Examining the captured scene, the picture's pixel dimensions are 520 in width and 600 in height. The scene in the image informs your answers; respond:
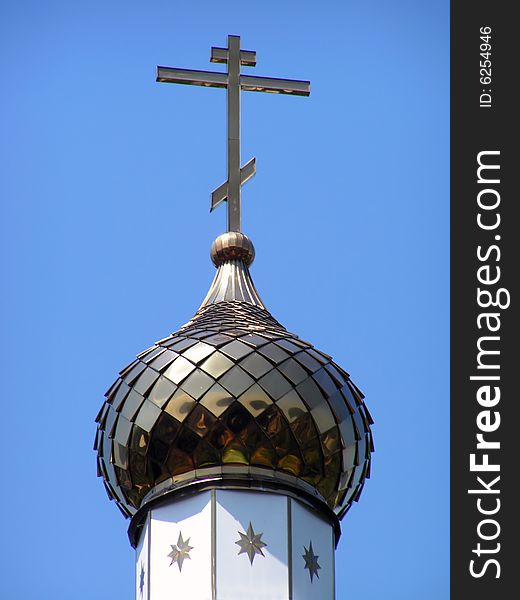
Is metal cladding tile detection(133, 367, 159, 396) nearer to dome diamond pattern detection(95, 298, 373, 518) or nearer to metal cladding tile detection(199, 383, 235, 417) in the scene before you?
dome diamond pattern detection(95, 298, 373, 518)

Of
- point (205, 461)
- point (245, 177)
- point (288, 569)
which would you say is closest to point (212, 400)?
point (205, 461)

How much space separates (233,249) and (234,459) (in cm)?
260

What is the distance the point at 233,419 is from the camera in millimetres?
16156

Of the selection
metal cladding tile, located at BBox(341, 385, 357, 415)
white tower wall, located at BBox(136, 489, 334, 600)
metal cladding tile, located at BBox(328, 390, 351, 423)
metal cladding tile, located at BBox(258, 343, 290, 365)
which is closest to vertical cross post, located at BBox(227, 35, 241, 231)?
metal cladding tile, located at BBox(258, 343, 290, 365)

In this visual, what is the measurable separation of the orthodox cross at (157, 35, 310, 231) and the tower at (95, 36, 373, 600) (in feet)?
5.33

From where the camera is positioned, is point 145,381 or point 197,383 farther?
point 145,381

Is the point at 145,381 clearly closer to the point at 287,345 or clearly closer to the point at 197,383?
the point at 197,383

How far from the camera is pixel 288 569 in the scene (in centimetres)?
1584

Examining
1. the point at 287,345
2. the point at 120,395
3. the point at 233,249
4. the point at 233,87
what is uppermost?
the point at 233,87

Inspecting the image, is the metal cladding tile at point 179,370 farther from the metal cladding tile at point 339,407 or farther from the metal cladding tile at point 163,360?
the metal cladding tile at point 339,407

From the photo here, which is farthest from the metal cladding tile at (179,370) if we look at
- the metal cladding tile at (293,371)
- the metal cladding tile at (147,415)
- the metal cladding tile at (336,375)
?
the metal cladding tile at (336,375)

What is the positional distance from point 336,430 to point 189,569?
178 cm

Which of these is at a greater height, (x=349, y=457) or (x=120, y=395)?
(x=120, y=395)

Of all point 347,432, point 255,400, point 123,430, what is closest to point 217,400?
point 255,400
